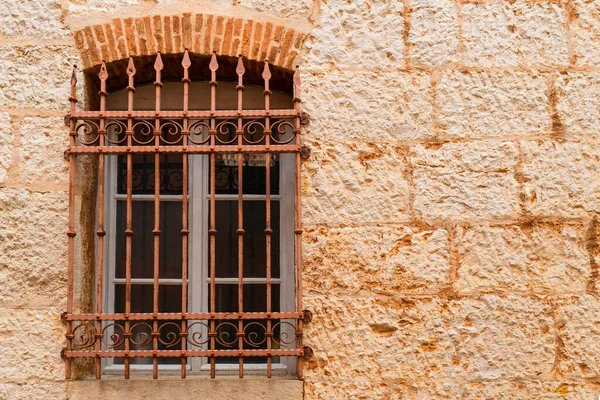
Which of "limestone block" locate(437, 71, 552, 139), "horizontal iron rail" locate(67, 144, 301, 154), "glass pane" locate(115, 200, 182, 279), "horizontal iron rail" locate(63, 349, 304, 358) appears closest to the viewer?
"horizontal iron rail" locate(63, 349, 304, 358)

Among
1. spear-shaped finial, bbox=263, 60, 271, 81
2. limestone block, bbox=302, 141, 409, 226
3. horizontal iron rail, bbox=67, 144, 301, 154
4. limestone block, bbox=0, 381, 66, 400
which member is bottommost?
→ limestone block, bbox=0, 381, 66, 400

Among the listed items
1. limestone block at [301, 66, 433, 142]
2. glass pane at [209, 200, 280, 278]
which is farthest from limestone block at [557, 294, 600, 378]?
glass pane at [209, 200, 280, 278]

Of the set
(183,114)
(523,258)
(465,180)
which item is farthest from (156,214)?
(523,258)

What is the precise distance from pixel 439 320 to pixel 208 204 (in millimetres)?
1374

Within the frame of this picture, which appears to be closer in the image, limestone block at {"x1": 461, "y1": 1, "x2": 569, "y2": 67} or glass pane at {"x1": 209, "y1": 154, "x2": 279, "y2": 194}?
limestone block at {"x1": 461, "y1": 1, "x2": 569, "y2": 67}

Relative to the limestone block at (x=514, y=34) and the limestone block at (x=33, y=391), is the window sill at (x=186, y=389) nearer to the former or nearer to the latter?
the limestone block at (x=33, y=391)

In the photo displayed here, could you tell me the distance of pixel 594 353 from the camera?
127 inches

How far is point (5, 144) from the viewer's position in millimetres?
3355

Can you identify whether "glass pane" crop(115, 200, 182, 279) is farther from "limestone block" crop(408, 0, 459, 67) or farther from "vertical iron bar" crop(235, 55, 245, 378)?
"limestone block" crop(408, 0, 459, 67)

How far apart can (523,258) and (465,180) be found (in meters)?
0.49

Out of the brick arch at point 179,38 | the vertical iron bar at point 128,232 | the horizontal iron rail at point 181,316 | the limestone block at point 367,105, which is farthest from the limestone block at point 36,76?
the limestone block at point 367,105

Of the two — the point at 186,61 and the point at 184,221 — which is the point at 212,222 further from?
the point at 186,61

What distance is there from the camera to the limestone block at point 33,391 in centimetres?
319

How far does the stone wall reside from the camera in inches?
127
